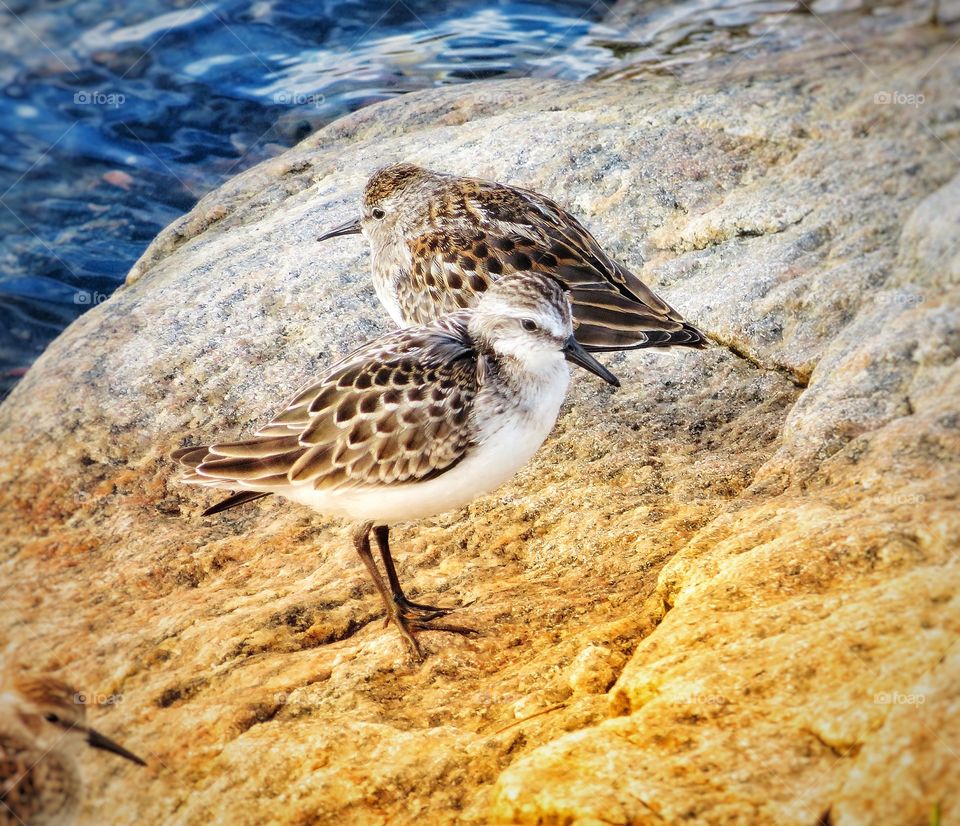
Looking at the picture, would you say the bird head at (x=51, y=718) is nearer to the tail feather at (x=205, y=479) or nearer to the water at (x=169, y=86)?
the tail feather at (x=205, y=479)

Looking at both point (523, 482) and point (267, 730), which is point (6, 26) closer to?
point (523, 482)

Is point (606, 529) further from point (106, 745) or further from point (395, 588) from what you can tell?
Result: point (106, 745)

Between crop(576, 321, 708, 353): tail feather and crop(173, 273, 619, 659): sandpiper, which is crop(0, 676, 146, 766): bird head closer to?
crop(173, 273, 619, 659): sandpiper

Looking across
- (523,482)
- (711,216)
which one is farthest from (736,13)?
(523,482)

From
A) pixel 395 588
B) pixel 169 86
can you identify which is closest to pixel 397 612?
pixel 395 588

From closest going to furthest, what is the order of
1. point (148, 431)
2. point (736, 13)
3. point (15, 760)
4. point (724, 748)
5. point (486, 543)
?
point (724, 748) < point (15, 760) < point (486, 543) < point (148, 431) < point (736, 13)

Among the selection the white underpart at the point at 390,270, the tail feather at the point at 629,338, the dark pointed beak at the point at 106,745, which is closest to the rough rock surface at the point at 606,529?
the dark pointed beak at the point at 106,745

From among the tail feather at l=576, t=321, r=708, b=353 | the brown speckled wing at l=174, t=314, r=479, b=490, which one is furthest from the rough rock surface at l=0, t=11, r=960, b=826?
the brown speckled wing at l=174, t=314, r=479, b=490
